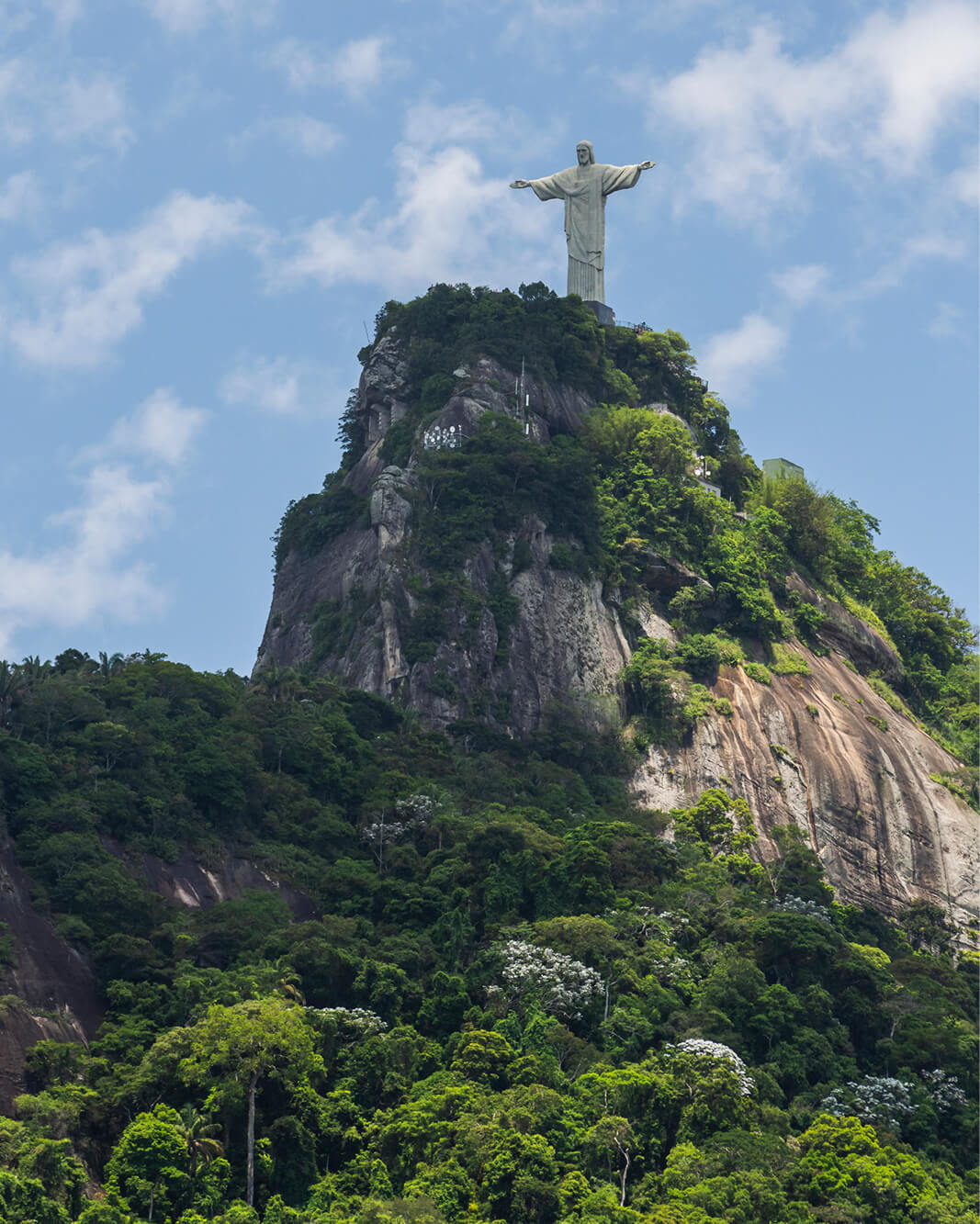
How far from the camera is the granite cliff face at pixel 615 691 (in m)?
57.6

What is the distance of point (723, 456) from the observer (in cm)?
7119

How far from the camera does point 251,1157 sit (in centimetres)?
3659

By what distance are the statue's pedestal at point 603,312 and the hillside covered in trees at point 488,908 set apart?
2.65 meters

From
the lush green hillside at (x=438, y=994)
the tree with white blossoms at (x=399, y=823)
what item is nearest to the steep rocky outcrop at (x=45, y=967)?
the lush green hillside at (x=438, y=994)

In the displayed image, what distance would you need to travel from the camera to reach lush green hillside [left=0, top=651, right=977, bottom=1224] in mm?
36094

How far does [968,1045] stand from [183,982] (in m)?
17.3

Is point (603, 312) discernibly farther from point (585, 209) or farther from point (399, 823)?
point (399, 823)

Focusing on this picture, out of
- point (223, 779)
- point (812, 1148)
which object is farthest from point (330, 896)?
point (812, 1148)

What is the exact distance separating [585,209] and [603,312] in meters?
3.74

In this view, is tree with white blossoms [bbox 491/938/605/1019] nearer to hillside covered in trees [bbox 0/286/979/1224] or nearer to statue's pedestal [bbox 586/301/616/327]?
hillside covered in trees [bbox 0/286/979/1224]

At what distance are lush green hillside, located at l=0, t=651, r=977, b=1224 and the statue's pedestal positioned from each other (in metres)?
21.3

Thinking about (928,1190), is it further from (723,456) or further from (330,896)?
(723,456)

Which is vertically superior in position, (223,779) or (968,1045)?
(223,779)

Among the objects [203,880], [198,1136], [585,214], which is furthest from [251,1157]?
[585,214]
